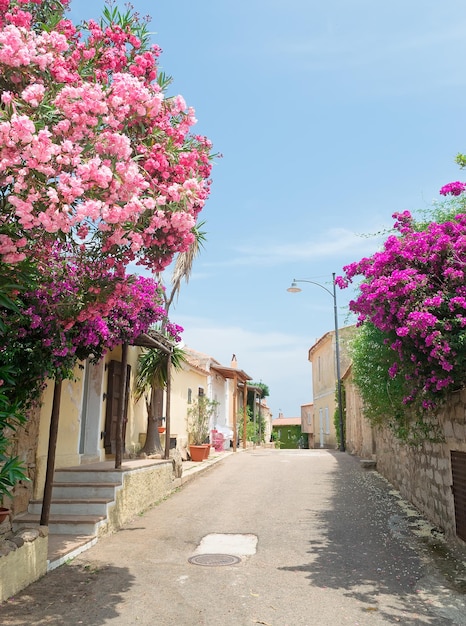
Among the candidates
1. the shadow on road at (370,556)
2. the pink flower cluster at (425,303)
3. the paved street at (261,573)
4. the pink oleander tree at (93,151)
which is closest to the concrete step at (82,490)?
the paved street at (261,573)

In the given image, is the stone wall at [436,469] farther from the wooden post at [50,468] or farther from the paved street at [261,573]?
the wooden post at [50,468]

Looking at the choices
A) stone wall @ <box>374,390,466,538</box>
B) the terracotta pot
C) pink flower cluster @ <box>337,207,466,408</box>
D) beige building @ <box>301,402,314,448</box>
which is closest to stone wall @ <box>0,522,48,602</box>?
pink flower cluster @ <box>337,207,466,408</box>

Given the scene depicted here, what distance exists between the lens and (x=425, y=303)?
6.10 meters

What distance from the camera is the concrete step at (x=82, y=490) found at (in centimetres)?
819

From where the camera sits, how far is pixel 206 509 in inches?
376

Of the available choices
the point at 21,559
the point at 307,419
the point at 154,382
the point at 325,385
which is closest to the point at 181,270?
the point at 154,382

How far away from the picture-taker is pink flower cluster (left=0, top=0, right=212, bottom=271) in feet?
13.2

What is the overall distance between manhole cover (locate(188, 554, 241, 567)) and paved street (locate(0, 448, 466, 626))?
4 centimetres

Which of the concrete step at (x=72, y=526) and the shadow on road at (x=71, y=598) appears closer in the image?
the shadow on road at (x=71, y=598)

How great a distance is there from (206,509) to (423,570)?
4.58m

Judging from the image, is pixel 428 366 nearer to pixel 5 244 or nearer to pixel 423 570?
pixel 423 570

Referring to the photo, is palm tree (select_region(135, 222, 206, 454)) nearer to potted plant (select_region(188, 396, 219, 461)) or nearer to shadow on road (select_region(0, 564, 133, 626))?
potted plant (select_region(188, 396, 219, 461))

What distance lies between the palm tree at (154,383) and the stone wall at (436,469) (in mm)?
5526

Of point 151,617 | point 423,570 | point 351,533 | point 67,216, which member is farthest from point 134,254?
point 351,533
